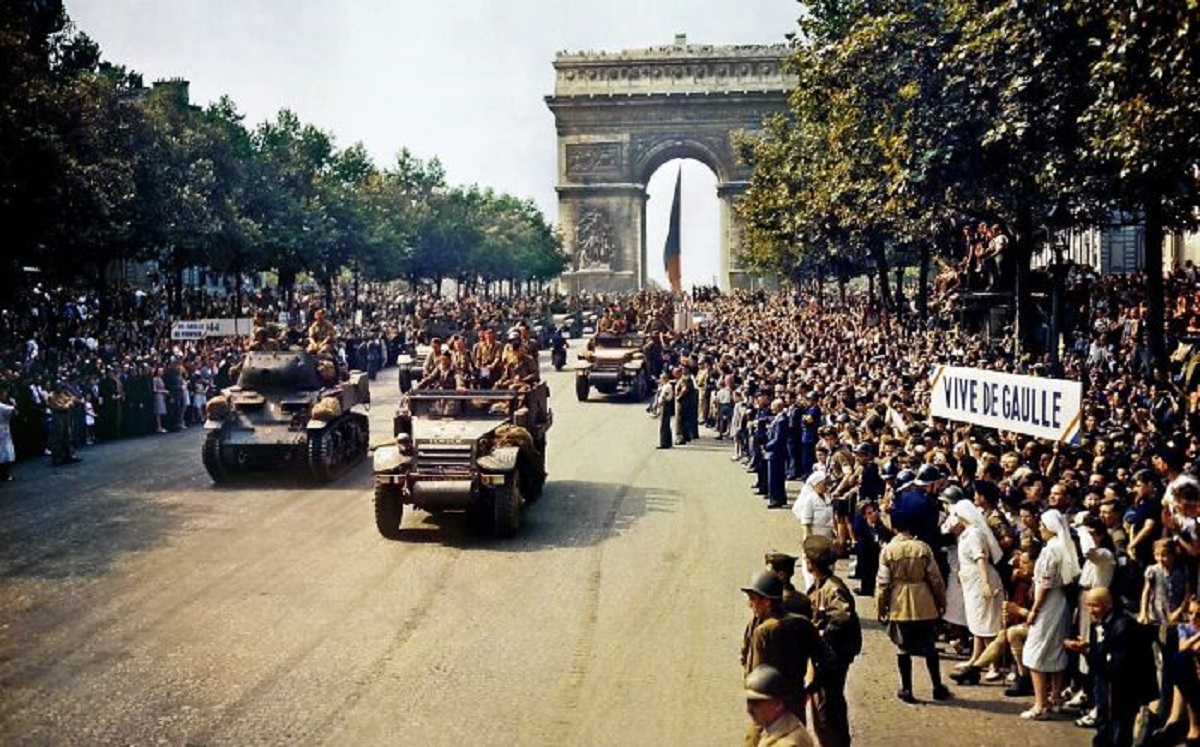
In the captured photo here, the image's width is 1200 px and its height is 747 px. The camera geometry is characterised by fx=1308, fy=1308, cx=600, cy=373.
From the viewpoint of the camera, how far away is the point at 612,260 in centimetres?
8462

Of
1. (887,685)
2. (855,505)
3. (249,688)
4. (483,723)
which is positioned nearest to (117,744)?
(249,688)

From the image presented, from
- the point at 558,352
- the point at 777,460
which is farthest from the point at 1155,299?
the point at 558,352

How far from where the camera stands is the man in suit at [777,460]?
1867 centimetres

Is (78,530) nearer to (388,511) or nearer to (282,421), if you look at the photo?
(388,511)

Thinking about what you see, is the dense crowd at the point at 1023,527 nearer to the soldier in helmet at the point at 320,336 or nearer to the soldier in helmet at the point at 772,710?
the soldier in helmet at the point at 772,710

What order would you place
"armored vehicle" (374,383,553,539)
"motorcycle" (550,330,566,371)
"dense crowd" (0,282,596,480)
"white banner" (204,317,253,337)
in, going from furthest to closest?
"motorcycle" (550,330,566,371), "white banner" (204,317,253,337), "dense crowd" (0,282,596,480), "armored vehicle" (374,383,553,539)

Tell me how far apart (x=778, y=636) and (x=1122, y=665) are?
2529 millimetres

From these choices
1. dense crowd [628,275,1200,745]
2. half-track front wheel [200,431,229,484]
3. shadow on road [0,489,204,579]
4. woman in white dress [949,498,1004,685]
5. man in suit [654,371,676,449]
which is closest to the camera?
dense crowd [628,275,1200,745]

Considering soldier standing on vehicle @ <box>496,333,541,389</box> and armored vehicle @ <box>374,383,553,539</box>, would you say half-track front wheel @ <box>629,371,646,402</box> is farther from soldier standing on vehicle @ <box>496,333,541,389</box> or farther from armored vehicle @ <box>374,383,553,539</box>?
armored vehicle @ <box>374,383,553,539</box>

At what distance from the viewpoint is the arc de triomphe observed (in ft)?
272

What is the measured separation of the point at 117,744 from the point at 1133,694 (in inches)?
269

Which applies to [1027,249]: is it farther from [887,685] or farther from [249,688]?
[249,688]

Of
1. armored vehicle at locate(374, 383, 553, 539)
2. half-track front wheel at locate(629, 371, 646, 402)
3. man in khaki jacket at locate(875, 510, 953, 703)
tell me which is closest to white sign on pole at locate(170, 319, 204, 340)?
half-track front wheel at locate(629, 371, 646, 402)

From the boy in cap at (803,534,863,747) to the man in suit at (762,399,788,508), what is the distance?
32.2 ft
